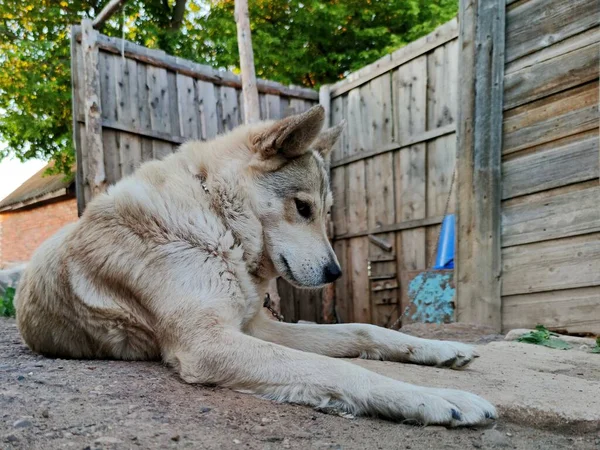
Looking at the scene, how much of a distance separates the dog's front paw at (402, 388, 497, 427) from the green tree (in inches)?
484

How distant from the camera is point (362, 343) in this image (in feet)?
9.68

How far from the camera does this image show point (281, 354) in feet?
7.24

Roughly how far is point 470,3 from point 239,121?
4010 millimetres

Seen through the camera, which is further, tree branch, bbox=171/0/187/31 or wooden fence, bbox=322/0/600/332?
tree branch, bbox=171/0/187/31

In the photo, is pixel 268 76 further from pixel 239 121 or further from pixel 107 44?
pixel 107 44

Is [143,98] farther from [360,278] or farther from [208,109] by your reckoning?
[360,278]

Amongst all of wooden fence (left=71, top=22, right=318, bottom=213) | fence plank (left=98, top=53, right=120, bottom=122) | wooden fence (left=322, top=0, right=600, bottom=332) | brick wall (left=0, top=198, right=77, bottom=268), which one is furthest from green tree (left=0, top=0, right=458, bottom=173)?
wooden fence (left=322, top=0, right=600, bottom=332)

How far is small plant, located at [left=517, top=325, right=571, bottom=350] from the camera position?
397 cm

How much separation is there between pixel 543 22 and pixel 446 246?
2774mm

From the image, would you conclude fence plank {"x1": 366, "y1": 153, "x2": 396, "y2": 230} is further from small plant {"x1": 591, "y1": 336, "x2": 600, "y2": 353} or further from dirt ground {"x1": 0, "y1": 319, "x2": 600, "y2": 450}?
dirt ground {"x1": 0, "y1": 319, "x2": 600, "y2": 450}

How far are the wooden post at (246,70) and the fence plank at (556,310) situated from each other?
166 inches

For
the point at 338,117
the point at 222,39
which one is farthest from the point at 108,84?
the point at 222,39

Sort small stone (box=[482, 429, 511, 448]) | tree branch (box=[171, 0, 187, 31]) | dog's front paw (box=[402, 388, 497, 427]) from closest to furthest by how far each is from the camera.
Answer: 1. small stone (box=[482, 429, 511, 448])
2. dog's front paw (box=[402, 388, 497, 427])
3. tree branch (box=[171, 0, 187, 31])

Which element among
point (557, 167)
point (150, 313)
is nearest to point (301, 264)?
point (150, 313)
